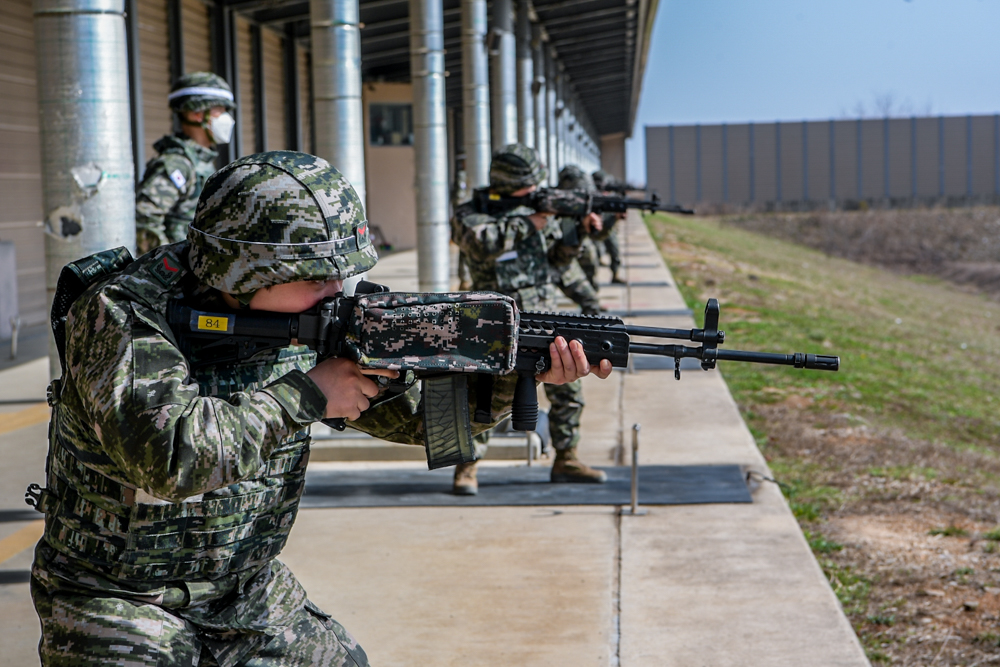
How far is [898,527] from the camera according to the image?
6125mm

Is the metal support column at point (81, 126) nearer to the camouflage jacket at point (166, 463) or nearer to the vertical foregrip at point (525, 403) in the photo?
the camouflage jacket at point (166, 463)

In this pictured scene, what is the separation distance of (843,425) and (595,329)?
6.76 metres

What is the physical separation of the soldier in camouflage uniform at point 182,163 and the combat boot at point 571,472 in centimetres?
251

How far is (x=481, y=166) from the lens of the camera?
1243 cm

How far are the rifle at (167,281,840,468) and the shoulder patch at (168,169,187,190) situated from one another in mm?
4034

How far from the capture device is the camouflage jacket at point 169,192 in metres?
6.27

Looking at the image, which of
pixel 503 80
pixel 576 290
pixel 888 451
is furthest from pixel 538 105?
pixel 888 451

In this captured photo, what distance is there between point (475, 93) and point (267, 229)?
1064cm

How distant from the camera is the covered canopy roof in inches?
A: 690

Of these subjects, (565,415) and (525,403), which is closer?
(525,403)

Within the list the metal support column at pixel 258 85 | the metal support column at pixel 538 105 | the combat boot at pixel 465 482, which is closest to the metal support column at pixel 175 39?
the metal support column at pixel 258 85

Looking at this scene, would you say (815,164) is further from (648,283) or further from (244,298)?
(244,298)

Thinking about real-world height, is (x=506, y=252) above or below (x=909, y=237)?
above

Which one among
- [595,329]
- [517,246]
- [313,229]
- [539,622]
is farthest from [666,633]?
[517,246]
